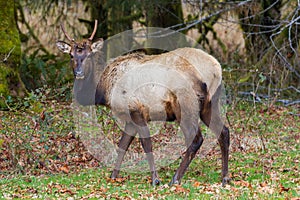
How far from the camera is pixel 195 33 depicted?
Answer: 841 inches

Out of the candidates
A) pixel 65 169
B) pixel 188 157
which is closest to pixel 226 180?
pixel 188 157

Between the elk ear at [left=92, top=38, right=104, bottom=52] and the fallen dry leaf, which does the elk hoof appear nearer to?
the fallen dry leaf

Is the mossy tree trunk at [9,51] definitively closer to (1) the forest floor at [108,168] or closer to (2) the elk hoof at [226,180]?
(1) the forest floor at [108,168]

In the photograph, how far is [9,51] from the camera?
1306 centimetres

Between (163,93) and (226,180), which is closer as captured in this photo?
(226,180)

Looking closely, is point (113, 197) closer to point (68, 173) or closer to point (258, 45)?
point (68, 173)

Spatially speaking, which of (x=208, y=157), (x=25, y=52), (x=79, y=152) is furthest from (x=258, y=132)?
(x=25, y=52)

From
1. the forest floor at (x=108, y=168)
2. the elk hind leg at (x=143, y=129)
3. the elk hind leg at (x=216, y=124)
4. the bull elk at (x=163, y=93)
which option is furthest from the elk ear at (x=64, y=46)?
the elk hind leg at (x=216, y=124)

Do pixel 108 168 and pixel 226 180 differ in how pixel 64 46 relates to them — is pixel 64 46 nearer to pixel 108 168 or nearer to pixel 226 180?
pixel 108 168

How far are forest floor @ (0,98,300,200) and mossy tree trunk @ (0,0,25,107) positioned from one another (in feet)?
4.79

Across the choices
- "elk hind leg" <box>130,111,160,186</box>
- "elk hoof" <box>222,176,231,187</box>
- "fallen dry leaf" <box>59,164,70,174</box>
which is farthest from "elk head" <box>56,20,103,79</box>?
"elk hoof" <box>222,176,231,187</box>

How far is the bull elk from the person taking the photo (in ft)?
29.2

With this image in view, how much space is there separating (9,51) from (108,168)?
4199 millimetres

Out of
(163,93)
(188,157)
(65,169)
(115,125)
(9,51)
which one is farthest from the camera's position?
(9,51)
